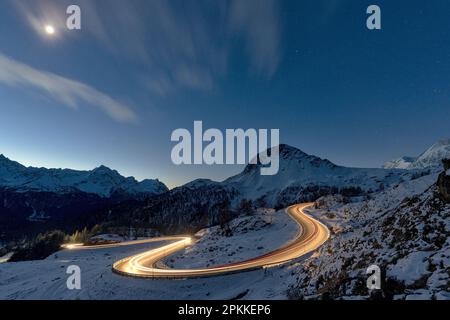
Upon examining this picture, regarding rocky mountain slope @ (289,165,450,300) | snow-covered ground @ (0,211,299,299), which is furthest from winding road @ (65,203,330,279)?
rocky mountain slope @ (289,165,450,300)

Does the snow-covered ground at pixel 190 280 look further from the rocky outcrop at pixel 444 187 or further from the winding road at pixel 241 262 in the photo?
the rocky outcrop at pixel 444 187

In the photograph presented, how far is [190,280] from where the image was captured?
108 feet

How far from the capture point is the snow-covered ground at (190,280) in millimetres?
29594

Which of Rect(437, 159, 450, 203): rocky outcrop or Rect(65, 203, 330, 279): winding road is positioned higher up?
Rect(437, 159, 450, 203): rocky outcrop

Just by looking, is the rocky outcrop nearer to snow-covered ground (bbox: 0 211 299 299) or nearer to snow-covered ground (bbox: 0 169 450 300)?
snow-covered ground (bbox: 0 169 450 300)

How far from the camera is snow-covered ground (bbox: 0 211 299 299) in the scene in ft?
97.1

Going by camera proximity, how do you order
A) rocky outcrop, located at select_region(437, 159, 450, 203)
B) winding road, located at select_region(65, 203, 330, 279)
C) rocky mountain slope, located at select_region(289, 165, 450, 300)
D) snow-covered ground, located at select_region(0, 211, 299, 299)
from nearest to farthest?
rocky mountain slope, located at select_region(289, 165, 450, 300), rocky outcrop, located at select_region(437, 159, 450, 203), snow-covered ground, located at select_region(0, 211, 299, 299), winding road, located at select_region(65, 203, 330, 279)

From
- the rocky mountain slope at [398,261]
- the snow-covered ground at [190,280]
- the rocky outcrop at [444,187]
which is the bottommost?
the snow-covered ground at [190,280]

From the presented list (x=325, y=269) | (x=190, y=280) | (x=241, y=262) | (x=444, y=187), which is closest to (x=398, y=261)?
(x=325, y=269)

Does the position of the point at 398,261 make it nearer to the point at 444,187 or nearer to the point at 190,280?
the point at 444,187

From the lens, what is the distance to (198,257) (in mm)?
49438

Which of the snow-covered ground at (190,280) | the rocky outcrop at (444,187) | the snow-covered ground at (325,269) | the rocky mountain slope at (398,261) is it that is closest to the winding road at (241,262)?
the snow-covered ground at (190,280)

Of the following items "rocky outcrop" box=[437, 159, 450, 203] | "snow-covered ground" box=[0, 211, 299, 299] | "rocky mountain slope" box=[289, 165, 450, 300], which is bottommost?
"snow-covered ground" box=[0, 211, 299, 299]
